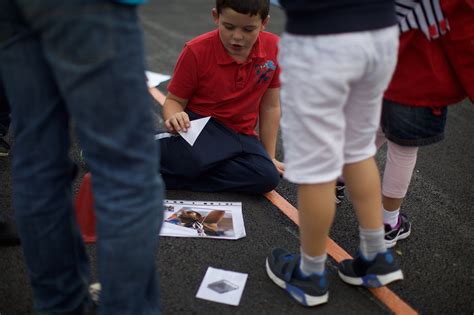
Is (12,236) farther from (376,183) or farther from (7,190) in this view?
(376,183)

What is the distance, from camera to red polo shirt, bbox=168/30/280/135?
8.13 ft

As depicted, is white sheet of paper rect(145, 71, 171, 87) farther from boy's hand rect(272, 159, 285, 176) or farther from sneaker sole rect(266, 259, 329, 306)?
sneaker sole rect(266, 259, 329, 306)

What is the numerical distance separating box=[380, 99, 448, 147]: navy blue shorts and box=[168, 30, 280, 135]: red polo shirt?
2.47 ft

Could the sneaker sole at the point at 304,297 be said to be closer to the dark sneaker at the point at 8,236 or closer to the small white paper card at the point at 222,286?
the small white paper card at the point at 222,286

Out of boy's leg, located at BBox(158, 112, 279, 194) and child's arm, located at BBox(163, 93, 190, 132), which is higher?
child's arm, located at BBox(163, 93, 190, 132)

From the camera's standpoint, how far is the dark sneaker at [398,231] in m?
2.16

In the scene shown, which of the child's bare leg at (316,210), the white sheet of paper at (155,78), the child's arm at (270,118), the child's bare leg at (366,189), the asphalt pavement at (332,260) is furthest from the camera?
the white sheet of paper at (155,78)

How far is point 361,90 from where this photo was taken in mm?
1560

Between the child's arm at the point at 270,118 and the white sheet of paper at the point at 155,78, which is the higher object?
the child's arm at the point at 270,118

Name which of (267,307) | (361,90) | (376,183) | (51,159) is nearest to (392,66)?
(361,90)

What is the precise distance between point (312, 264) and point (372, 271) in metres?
0.22

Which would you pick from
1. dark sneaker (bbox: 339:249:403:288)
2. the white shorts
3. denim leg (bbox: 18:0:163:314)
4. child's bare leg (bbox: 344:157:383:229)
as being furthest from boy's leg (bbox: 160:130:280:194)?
denim leg (bbox: 18:0:163:314)

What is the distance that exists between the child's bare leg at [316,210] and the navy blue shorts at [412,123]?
1.72 feet

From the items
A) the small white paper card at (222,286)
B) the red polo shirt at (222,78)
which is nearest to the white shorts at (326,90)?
the small white paper card at (222,286)
